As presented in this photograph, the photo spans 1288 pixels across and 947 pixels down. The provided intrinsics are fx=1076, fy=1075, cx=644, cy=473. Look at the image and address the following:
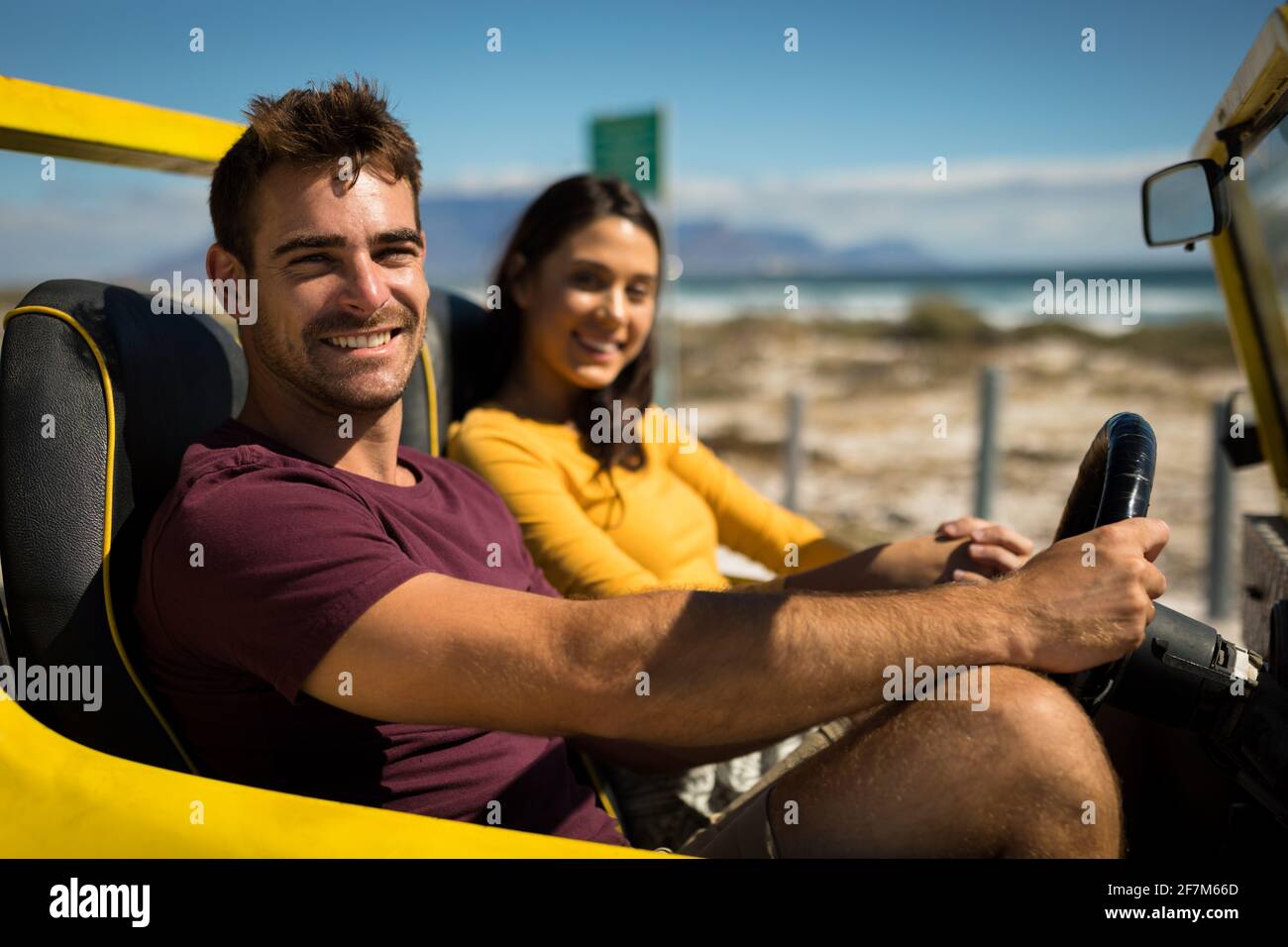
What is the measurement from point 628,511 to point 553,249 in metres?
0.70

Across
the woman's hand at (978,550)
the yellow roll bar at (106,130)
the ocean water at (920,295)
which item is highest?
the ocean water at (920,295)

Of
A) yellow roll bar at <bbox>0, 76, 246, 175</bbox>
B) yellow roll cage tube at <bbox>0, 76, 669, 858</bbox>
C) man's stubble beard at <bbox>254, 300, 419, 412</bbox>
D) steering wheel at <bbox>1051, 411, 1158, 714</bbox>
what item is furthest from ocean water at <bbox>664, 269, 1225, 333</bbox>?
yellow roll cage tube at <bbox>0, 76, 669, 858</bbox>

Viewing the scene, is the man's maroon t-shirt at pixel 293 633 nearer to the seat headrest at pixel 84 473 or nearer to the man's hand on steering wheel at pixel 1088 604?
the seat headrest at pixel 84 473

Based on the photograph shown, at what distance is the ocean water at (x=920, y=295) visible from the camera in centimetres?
3102

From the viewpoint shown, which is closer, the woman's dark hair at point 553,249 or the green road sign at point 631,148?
the woman's dark hair at point 553,249

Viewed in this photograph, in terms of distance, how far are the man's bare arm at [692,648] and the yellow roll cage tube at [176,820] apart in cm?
15

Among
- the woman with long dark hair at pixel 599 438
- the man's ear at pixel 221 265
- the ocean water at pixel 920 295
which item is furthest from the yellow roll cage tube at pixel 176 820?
the ocean water at pixel 920 295

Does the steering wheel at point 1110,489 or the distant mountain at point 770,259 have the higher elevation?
the distant mountain at point 770,259

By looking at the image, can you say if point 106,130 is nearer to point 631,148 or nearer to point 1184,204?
point 1184,204

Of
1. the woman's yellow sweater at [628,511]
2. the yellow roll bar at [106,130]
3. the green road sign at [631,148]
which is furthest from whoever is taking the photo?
the green road sign at [631,148]

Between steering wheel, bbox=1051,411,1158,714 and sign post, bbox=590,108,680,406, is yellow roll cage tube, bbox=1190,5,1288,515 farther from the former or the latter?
sign post, bbox=590,108,680,406

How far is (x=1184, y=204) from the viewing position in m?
2.07

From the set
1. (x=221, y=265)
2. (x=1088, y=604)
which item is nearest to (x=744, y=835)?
(x=1088, y=604)

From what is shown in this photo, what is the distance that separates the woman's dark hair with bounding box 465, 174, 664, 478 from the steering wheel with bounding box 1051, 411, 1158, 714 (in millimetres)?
1254
